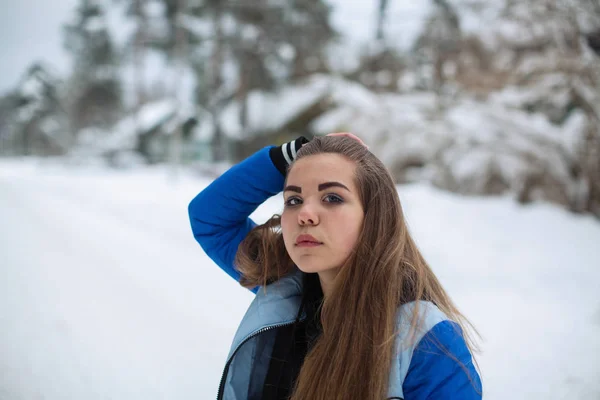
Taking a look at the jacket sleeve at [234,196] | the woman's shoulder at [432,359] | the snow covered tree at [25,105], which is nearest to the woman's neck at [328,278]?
the woman's shoulder at [432,359]

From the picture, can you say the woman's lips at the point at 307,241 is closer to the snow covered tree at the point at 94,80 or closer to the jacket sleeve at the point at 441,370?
the jacket sleeve at the point at 441,370

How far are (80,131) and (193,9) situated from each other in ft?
31.2

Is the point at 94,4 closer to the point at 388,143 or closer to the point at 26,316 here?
the point at 388,143

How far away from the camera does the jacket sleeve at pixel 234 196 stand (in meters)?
1.36

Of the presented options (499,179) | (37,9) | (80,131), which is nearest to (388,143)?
(499,179)

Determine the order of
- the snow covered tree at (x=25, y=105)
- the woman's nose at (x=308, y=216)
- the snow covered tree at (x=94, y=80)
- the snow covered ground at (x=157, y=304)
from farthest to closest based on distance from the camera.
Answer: the snow covered tree at (x=94, y=80) → the snow covered tree at (x=25, y=105) → the snow covered ground at (x=157, y=304) → the woman's nose at (x=308, y=216)

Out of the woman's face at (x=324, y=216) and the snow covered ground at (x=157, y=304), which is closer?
the woman's face at (x=324, y=216)

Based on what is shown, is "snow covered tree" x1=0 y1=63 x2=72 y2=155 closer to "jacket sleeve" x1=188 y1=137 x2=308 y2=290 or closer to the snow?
"jacket sleeve" x1=188 y1=137 x2=308 y2=290

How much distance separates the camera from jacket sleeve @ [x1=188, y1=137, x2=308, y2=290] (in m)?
1.36

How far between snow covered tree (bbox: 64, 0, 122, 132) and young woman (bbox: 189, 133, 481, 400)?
58.3 ft

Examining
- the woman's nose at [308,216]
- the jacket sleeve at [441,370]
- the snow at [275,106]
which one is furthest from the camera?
the snow at [275,106]

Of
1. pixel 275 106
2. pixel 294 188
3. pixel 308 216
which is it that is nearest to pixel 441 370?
pixel 308 216

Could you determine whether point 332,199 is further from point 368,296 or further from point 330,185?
point 368,296

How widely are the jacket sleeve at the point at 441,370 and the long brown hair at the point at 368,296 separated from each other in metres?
0.06
